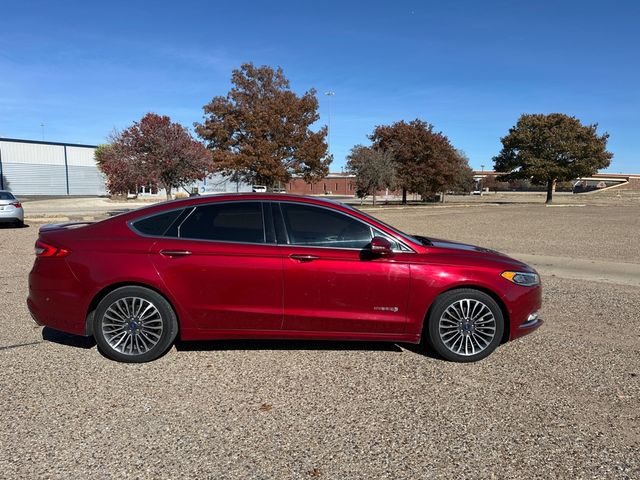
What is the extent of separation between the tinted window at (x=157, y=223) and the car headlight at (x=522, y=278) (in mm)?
3172

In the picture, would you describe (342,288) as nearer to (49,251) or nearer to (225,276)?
(225,276)

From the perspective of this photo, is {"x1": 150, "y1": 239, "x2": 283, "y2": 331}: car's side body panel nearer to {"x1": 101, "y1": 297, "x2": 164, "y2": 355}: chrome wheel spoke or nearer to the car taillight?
{"x1": 101, "y1": 297, "x2": 164, "y2": 355}: chrome wheel spoke

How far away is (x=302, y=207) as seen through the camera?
466 centimetres

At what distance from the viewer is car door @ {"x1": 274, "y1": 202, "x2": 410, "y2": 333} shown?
4391mm

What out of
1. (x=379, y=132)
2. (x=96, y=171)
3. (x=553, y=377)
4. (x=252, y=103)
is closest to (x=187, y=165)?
(x=252, y=103)

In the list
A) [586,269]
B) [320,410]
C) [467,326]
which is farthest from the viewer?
[586,269]

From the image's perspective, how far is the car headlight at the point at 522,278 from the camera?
4.57 meters

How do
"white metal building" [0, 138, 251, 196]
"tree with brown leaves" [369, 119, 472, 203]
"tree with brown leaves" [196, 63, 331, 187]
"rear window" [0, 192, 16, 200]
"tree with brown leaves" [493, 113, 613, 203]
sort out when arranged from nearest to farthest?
"rear window" [0, 192, 16, 200] < "tree with brown leaves" [196, 63, 331, 187] < "tree with brown leaves" [369, 119, 472, 203] < "tree with brown leaves" [493, 113, 613, 203] < "white metal building" [0, 138, 251, 196]

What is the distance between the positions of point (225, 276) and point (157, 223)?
866 millimetres

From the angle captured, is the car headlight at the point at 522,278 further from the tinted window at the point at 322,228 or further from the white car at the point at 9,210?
the white car at the point at 9,210

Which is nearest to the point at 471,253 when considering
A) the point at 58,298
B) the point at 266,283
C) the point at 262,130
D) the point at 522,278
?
the point at 522,278

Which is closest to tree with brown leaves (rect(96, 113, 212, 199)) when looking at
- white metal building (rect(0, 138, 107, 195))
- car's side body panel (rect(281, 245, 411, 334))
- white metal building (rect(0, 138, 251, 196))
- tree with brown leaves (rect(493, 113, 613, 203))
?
car's side body panel (rect(281, 245, 411, 334))

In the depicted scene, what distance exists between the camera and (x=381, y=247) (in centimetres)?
433

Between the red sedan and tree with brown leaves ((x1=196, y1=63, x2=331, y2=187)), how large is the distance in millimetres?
27568
